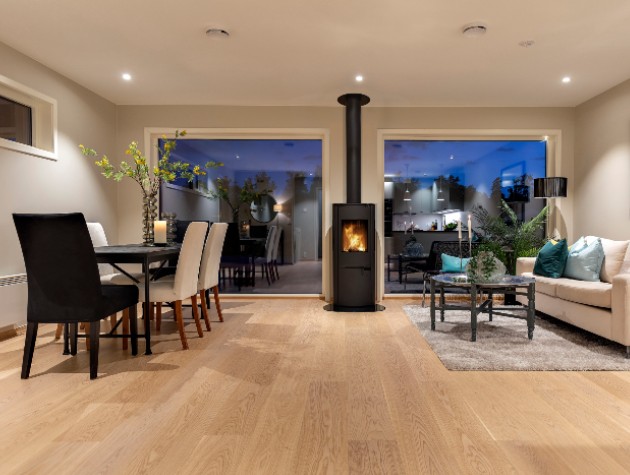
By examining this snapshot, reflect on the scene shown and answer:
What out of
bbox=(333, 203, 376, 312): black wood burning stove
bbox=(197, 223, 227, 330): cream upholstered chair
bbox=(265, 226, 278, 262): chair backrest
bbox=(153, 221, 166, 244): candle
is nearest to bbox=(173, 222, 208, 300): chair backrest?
bbox=(197, 223, 227, 330): cream upholstered chair

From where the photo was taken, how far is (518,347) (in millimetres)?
3307

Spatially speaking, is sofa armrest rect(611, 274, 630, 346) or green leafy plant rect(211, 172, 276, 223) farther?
green leafy plant rect(211, 172, 276, 223)

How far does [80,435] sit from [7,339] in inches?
90.1

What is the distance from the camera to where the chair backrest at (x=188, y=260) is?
323cm

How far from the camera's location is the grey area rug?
2.88 m

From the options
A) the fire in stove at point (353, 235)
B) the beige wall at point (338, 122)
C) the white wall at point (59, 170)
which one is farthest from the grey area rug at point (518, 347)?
the white wall at point (59, 170)

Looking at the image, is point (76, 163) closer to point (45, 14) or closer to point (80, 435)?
point (45, 14)

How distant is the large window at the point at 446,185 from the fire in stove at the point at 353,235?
1.11 metres

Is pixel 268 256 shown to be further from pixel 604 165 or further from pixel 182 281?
pixel 604 165

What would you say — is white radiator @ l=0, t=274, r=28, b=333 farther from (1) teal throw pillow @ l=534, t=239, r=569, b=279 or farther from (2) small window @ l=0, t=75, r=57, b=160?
(1) teal throw pillow @ l=534, t=239, r=569, b=279

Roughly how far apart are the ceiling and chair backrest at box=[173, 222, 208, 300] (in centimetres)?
154

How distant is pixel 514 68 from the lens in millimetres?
4164

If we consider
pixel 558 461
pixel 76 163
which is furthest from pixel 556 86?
pixel 76 163

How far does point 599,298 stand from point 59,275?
12.1ft
